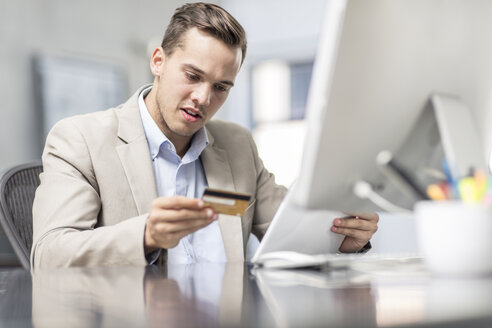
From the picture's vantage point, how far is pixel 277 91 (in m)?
6.09

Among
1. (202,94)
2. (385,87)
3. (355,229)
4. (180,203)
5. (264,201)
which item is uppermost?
(385,87)

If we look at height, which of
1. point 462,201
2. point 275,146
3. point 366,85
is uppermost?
point 366,85

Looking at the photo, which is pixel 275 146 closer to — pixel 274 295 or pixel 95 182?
pixel 95 182

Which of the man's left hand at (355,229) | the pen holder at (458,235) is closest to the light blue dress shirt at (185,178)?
the man's left hand at (355,229)

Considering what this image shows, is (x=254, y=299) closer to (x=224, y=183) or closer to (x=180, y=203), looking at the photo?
(x=180, y=203)

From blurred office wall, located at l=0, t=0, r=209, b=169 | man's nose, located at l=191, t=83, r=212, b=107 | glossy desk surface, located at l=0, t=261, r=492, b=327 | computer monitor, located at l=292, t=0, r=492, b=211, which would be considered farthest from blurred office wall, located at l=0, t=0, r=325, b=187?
computer monitor, located at l=292, t=0, r=492, b=211

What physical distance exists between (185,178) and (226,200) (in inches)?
33.6

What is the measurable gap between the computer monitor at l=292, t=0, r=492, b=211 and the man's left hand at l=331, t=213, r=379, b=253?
0.32 metres

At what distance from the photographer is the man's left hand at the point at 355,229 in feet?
4.10

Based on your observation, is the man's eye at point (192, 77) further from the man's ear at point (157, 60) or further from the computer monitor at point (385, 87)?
the computer monitor at point (385, 87)

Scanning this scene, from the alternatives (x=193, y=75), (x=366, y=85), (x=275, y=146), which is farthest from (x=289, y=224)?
(x=275, y=146)

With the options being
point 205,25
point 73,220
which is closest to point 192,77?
point 205,25

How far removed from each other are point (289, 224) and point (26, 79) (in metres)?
3.54

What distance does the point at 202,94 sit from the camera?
164 cm
